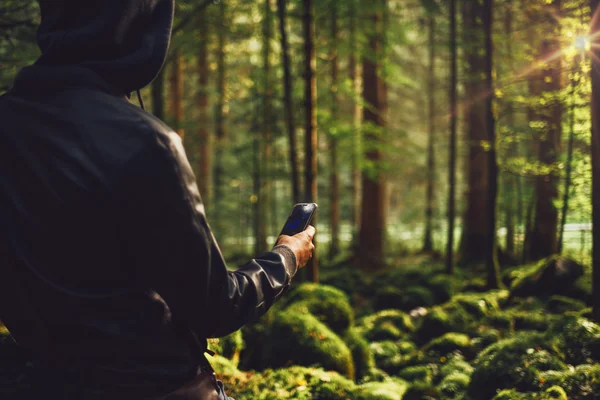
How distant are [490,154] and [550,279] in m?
3.38

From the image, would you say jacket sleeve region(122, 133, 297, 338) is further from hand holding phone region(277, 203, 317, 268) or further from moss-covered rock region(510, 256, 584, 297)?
moss-covered rock region(510, 256, 584, 297)

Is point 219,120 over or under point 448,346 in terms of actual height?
over

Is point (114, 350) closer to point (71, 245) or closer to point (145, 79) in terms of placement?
point (71, 245)

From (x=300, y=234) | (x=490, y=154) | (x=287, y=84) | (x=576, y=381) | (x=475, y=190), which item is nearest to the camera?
(x=300, y=234)

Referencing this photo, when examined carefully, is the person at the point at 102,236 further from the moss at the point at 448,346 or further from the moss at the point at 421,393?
the moss at the point at 448,346

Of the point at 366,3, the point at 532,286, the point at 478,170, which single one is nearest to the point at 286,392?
the point at 532,286

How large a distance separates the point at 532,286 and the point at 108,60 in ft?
40.1

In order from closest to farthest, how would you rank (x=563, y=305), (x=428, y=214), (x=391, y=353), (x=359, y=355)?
(x=359, y=355) → (x=391, y=353) → (x=563, y=305) → (x=428, y=214)

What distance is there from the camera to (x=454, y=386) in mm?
6418

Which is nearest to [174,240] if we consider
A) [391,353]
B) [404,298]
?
[391,353]

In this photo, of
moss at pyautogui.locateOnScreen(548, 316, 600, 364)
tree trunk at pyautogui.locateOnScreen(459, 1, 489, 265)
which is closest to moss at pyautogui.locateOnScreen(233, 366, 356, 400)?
moss at pyautogui.locateOnScreen(548, 316, 600, 364)

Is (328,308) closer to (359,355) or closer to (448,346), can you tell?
(359,355)

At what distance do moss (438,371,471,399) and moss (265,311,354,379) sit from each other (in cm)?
121

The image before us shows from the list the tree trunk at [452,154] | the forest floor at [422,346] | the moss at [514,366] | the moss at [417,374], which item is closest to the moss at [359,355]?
the forest floor at [422,346]
